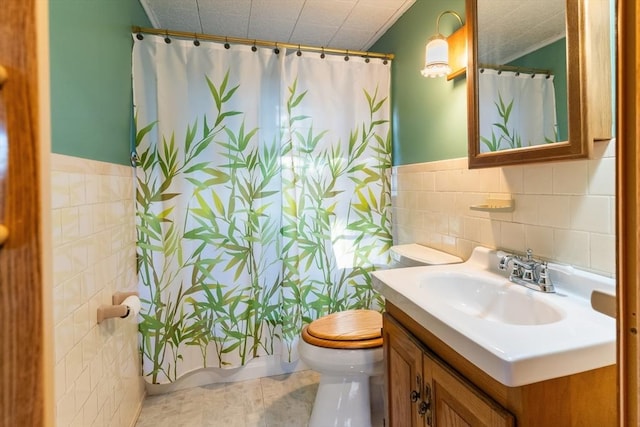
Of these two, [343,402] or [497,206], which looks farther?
[343,402]

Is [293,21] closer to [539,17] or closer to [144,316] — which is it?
[539,17]

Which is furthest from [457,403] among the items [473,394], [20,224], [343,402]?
[20,224]

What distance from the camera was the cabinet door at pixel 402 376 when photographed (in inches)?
38.2

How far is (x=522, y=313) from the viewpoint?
984mm

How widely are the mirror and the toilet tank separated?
0.47 meters

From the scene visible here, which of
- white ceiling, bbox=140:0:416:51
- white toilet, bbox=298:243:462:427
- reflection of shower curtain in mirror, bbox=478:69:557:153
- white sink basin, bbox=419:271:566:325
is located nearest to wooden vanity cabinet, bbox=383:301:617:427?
white sink basin, bbox=419:271:566:325

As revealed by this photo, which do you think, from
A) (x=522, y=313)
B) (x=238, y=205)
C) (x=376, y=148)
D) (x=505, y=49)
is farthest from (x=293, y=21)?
(x=522, y=313)

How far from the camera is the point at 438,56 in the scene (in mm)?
1393

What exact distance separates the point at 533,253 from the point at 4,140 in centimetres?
136

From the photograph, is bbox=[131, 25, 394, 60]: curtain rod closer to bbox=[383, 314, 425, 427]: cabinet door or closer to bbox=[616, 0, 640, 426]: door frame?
bbox=[383, 314, 425, 427]: cabinet door

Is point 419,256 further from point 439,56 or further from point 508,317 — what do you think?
point 439,56

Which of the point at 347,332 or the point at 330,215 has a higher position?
the point at 330,215

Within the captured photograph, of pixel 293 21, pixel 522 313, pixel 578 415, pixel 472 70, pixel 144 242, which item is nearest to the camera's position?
pixel 578 415

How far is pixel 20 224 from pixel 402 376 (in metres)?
1.09
